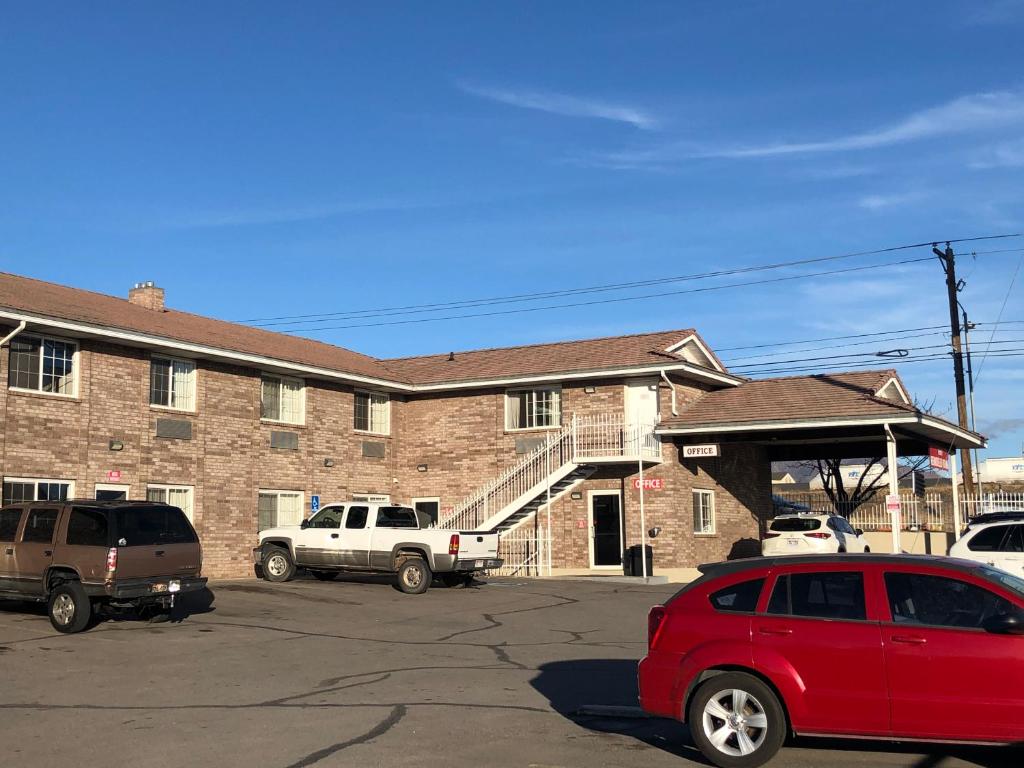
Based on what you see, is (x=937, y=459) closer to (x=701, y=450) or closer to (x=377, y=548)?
(x=701, y=450)

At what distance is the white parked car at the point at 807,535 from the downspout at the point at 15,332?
58.4 feet

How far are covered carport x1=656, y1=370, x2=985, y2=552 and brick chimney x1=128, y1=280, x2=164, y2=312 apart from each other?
530 inches

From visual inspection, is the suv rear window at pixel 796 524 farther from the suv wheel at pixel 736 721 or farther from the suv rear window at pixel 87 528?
the suv wheel at pixel 736 721

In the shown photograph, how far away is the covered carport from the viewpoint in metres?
25.6

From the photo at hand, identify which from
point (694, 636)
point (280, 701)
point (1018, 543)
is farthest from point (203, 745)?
point (1018, 543)

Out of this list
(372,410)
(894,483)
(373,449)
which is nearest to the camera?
(894,483)

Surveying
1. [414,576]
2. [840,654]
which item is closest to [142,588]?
[414,576]

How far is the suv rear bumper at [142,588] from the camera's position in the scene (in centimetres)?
1530

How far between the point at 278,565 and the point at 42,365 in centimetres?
647

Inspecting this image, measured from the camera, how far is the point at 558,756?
26.2 feet

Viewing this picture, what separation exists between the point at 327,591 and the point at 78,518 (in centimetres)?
693

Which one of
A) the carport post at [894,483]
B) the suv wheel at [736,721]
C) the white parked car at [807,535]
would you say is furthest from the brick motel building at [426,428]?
the suv wheel at [736,721]

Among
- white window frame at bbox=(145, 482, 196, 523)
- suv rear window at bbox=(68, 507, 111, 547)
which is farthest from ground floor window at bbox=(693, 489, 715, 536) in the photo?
suv rear window at bbox=(68, 507, 111, 547)

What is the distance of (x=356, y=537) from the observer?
74.6 ft
